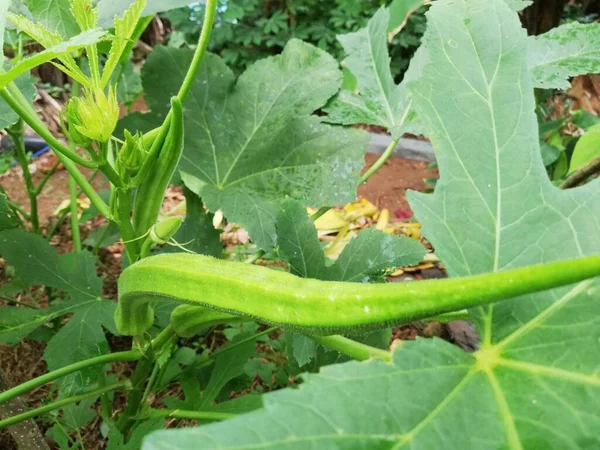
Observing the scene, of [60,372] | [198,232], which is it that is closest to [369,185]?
[198,232]

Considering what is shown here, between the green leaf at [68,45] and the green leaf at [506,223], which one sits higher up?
the green leaf at [68,45]

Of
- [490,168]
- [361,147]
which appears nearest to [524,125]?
[490,168]

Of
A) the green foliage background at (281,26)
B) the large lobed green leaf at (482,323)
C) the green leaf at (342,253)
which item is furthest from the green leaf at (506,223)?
the green foliage background at (281,26)

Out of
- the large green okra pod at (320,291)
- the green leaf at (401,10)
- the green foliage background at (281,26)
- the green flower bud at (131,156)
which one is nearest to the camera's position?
the large green okra pod at (320,291)

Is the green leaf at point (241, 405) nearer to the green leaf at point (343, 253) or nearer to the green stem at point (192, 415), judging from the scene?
the green stem at point (192, 415)

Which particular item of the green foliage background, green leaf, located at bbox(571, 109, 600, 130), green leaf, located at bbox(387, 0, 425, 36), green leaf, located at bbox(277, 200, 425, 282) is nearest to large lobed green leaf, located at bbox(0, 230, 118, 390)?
green leaf, located at bbox(277, 200, 425, 282)

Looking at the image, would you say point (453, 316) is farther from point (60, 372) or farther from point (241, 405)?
point (60, 372)

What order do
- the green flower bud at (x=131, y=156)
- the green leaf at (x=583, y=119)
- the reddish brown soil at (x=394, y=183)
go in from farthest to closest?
the reddish brown soil at (x=394, y=183) → the green leaf at (x=583, y=119) → the green flower bud at (x=131, y=156)

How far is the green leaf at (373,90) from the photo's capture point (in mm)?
1039

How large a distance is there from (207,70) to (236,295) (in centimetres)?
63

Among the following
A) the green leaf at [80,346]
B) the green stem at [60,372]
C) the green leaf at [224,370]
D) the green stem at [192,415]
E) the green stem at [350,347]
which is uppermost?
the green stem at [350,347]

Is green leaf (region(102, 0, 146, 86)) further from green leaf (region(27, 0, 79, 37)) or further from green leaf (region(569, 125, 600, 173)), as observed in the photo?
green leaf (region(569, 125, 600, 173))

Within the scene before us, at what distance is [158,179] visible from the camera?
0.76 metres

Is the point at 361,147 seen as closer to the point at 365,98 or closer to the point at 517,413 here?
the point at 365,98
